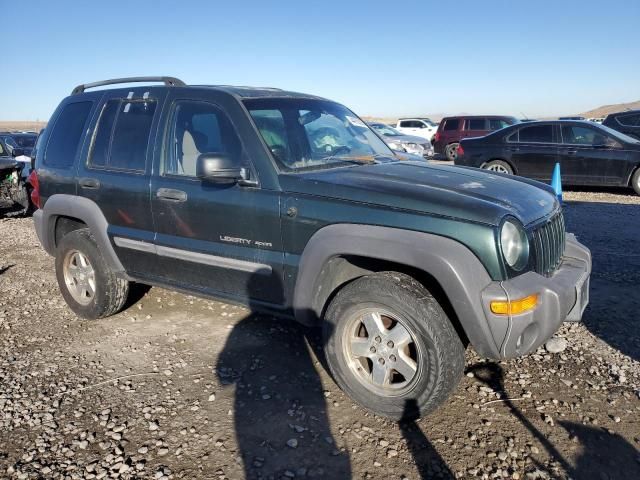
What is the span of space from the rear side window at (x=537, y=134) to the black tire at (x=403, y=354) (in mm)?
9302

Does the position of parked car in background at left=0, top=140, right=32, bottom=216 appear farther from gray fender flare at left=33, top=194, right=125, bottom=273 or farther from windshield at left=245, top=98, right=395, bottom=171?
windshield at left=245, top=98, right=395, bottom=171

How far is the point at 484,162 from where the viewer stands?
11219 mm

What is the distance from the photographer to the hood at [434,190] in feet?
9.14

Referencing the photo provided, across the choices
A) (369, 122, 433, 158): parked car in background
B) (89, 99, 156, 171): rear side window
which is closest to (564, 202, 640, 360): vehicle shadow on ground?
(89, 99, 156, 171): rear side window

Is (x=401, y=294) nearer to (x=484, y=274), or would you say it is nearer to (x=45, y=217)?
(x=484, y=274)

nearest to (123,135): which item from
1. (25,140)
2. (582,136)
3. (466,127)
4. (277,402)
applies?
(277,402)

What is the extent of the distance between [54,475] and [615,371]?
3.53m

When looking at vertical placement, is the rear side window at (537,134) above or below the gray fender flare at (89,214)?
above

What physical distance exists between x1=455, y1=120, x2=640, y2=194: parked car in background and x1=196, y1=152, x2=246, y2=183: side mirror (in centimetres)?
896

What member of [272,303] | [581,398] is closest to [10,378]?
[272,303]

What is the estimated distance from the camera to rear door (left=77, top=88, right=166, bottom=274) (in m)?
3.92

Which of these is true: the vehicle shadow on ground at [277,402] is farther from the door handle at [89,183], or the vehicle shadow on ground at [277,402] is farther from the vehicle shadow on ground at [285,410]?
the door handle at [89,183]

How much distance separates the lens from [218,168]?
3178 millimetres

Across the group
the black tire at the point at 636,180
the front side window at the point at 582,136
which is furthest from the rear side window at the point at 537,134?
the black tire at the point at 636,180
